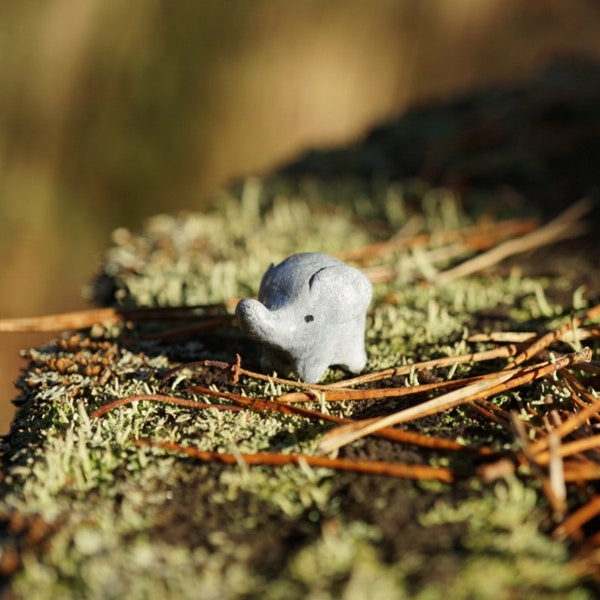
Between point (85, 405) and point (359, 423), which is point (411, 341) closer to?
point (359, 423)

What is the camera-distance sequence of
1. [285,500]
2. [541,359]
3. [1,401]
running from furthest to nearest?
1. [1,401]
2. [541,359]
3. [285,500]

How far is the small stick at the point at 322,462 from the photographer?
3.99 ft

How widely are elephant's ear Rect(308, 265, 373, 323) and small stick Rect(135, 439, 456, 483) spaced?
371mm

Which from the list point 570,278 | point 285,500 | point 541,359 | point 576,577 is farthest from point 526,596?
point 570,278

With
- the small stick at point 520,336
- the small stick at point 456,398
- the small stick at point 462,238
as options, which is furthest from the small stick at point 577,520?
the small stick at point 462,238

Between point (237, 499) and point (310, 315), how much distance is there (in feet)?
1.55

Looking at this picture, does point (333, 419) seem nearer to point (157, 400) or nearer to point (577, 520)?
point (157, 400)

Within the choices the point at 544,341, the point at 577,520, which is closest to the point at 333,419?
the point at 577,520

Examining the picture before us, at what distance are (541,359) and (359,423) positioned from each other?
0.59 m

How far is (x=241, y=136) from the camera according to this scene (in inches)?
228

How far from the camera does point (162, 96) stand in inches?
213

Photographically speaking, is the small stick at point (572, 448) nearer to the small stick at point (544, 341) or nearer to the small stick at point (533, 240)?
the small stick at point (544, 341)

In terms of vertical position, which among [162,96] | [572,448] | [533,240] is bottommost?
[572,448]

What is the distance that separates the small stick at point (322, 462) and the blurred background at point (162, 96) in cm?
337
